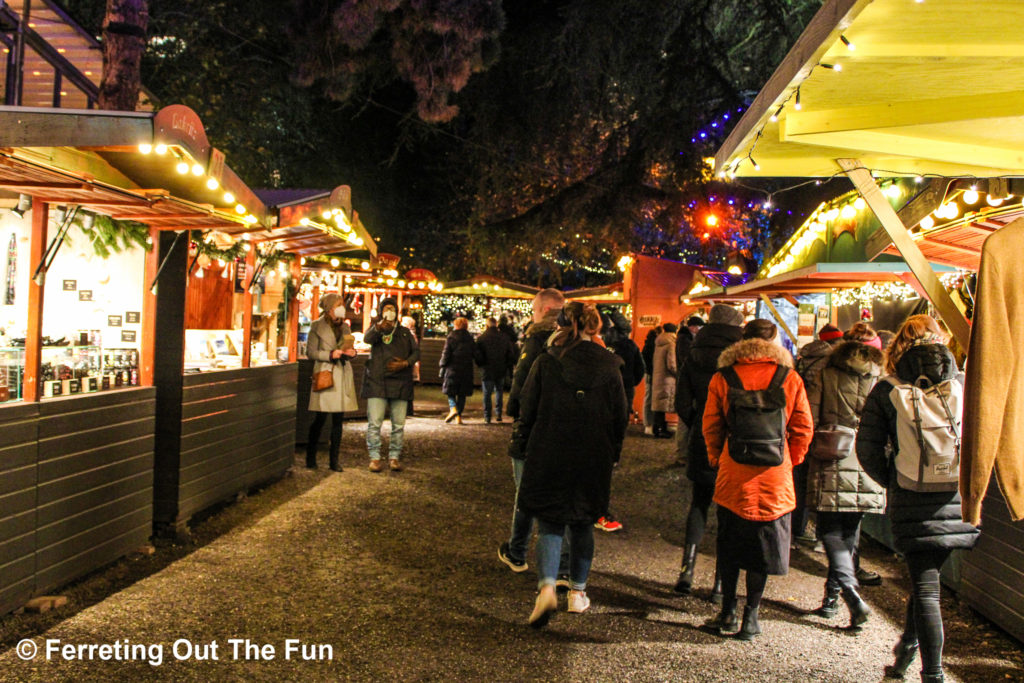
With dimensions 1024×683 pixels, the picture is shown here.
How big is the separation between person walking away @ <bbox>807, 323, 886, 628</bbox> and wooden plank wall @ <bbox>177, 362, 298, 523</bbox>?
4736mm

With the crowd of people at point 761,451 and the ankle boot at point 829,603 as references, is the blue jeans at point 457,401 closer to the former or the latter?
the crowd of people at point 761,451

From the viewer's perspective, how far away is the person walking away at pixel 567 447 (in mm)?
4484

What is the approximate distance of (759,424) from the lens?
4.29 metres

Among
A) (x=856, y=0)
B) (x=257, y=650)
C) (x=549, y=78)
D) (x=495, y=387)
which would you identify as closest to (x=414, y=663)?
(x=257, y=650)

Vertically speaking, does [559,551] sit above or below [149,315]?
below

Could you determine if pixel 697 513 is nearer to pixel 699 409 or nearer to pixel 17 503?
pixel 699 409

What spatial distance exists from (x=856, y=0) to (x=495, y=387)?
12096 mm

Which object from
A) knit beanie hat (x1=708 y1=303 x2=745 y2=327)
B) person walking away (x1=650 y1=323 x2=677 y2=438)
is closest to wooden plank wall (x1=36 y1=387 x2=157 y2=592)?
knit beanie hat (x1=708 y1=303 x2=745 y2=327)

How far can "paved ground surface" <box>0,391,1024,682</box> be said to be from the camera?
12.9 ft

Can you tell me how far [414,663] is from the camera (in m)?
3.94

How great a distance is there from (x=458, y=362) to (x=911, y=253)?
10.9 meters

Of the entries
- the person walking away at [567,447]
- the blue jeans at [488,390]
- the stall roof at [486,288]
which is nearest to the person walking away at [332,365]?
the person walking away at [567,447]

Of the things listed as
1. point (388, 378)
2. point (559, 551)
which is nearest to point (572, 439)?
point (559, 551)

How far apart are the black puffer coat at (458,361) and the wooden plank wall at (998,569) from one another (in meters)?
9.12
